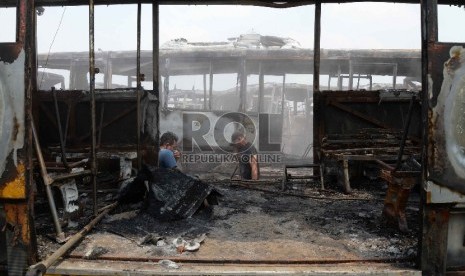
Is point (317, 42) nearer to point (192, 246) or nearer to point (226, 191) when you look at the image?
point (226, 191)

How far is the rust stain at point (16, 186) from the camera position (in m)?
2.25

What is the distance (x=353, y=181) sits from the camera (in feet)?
19.8

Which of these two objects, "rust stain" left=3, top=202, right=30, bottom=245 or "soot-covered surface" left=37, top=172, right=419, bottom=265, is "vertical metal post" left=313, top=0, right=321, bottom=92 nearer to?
"soot-covered surface" left=37, top=172, right=419, bottom=265

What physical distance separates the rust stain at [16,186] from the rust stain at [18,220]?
0.09 m

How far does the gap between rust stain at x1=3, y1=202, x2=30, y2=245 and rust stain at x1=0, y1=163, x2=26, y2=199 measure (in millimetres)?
93

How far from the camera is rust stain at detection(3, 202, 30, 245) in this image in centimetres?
233

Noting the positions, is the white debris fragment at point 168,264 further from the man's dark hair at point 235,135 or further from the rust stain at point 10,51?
the man's dark hair at point 235,135

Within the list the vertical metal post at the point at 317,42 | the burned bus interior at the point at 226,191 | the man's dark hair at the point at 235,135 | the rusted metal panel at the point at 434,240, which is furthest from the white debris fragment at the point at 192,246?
the man's dark hair at the point at 235,135

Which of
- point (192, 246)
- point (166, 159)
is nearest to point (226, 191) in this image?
point (166, 159)

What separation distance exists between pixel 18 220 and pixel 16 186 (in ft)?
0.90

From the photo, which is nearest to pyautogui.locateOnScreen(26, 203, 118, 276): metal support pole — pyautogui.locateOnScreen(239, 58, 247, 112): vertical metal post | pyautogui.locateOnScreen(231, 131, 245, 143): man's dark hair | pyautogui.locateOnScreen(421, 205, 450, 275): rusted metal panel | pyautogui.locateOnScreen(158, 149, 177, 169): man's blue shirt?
pyautogui.locateOnScreen(158, 149, 177, 169): man's blue shirt

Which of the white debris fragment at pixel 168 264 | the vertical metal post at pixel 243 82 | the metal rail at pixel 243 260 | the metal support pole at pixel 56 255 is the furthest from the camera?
Answer: the vertical metal post at pixel 243 82

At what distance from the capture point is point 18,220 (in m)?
2.35

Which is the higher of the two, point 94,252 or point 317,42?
point 317,42
